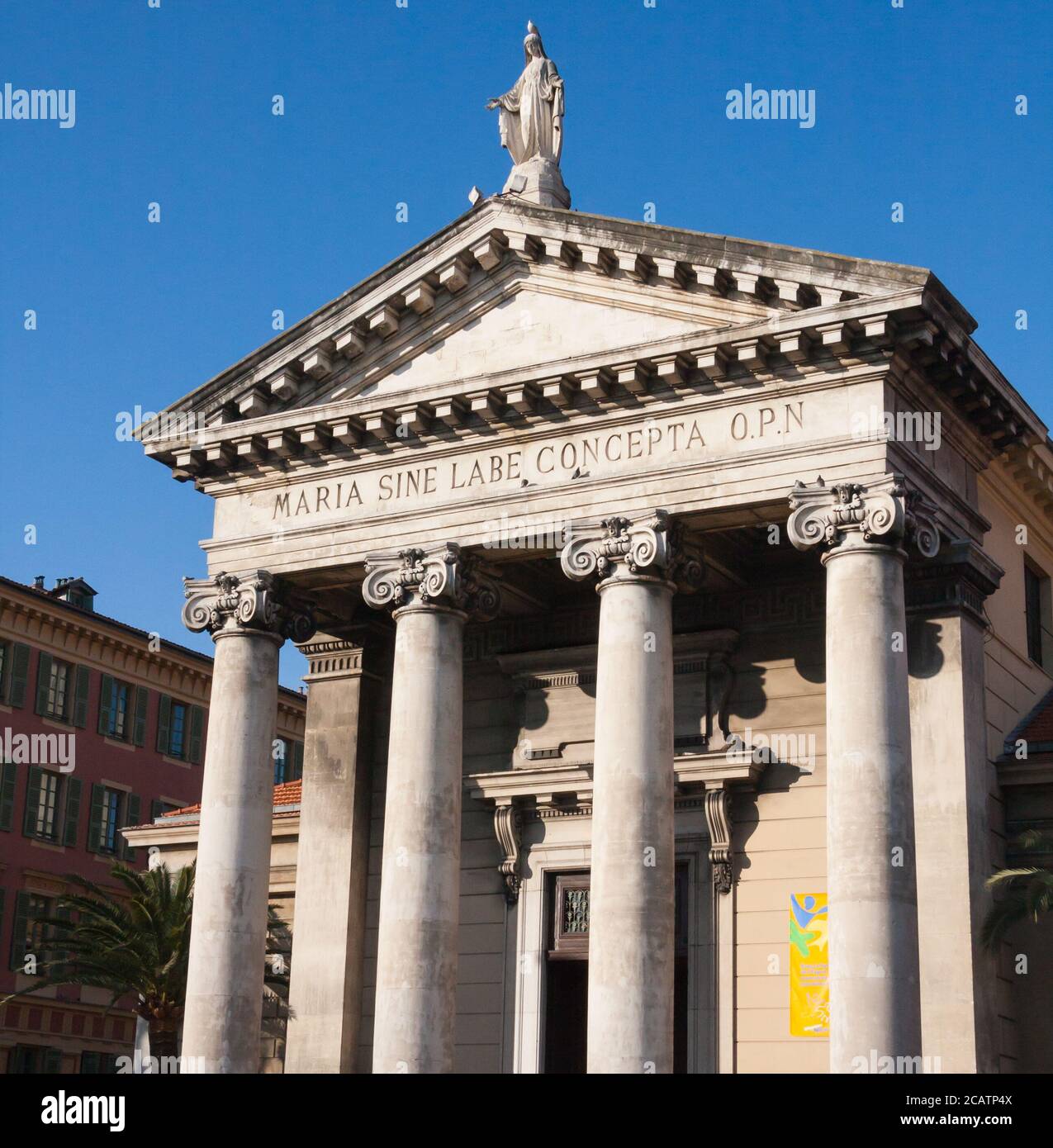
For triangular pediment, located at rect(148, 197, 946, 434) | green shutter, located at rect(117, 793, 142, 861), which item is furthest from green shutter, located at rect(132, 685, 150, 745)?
triangular pediment, located at rect(148, 197, 946, 434)

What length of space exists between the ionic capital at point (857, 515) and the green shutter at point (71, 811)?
36.2 metres

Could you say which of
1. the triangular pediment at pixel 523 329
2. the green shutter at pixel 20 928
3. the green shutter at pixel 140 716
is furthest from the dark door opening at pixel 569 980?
the green shutter at pixel 140 716

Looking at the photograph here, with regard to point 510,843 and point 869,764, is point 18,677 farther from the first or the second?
point 869,764

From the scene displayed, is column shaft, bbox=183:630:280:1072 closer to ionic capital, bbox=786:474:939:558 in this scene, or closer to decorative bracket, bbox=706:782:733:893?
decorative bracket, bbox=706:782:733:893

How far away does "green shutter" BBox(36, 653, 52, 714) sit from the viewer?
55.4 m

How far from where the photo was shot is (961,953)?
25.2m

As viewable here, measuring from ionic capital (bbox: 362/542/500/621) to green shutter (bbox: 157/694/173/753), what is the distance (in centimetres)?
3343

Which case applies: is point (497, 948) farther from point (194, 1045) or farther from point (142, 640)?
point (142, 640)

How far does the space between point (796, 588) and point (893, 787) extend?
6487 mm

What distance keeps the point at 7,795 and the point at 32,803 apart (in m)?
1.28

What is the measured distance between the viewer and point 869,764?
2389 centimetres

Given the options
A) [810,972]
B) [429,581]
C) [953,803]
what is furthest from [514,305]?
[810,972]

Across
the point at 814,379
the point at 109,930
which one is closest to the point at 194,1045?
the point at 109,930

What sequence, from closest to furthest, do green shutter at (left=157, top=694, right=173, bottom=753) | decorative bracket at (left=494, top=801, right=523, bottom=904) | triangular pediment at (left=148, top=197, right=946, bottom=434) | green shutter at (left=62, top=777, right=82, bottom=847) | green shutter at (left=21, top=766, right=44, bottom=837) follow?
1. triangular pediment at (left=148, top=197, right=946, bottom=434)
2. decorative bracket at (left=494, top=801, right=523, bottom=904)
3. green shutter at (left=21, top=766, right=44, bottom=837)
4. green shutter at (left=62, top=777, right=82, bottom=847)
5. green shutter at (left=157, top=694, right=173, bottom=753)
